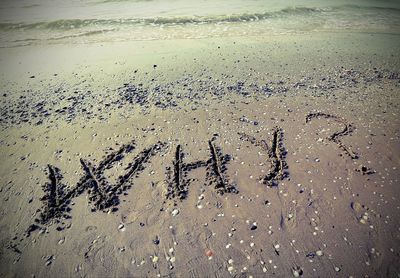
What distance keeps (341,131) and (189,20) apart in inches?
397

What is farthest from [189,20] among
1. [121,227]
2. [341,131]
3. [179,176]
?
[121,227]

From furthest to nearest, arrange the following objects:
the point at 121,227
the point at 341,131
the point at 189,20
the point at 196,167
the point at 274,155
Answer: the point at 189,20, the point at 341,131, the point at 274,155, the point at 196,167, the point at 121,227

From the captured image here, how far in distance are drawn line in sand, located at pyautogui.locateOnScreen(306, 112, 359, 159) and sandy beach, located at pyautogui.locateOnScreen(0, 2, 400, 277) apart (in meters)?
0.04

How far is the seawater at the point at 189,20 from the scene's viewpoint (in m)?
11.1

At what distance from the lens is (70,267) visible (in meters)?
3.19

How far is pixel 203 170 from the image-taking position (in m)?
4.29

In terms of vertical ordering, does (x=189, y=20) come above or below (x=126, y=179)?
above

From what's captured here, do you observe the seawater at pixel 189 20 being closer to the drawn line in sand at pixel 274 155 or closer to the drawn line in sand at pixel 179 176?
the drawn line in sand at pixel 274 155

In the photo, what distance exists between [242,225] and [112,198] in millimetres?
1902

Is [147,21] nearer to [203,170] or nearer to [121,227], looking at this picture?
[203,170]

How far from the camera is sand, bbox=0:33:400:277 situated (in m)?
3.22

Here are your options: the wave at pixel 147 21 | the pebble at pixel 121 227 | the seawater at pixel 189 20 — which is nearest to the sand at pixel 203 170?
the pebble at pixel 121 227

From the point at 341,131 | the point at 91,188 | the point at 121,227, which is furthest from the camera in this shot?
the point at 341,131

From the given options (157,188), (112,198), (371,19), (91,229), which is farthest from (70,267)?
(371,19)
